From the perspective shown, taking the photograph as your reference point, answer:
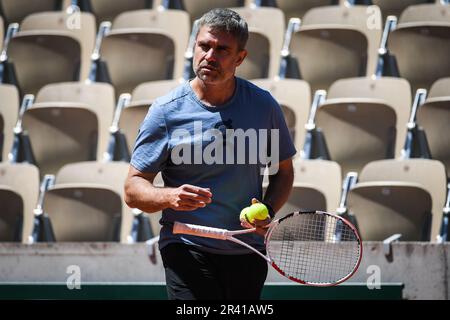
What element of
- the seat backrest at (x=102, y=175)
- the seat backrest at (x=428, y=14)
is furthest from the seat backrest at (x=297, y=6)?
the seat backrest at (x=102, y=175)

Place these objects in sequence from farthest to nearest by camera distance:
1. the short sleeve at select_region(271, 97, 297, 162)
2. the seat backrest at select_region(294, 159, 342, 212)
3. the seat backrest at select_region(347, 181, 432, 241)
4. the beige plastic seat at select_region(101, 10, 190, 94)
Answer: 1. the beige plastic seat at select_region(101, 10, 190, 94)
2. the seat backrest at select_region(294, 159, 342, 212)
3. the seat backrest at select_region(347, 181, 432, 241)
4. the short sleeve at select_region(271, 97, 297, 162)

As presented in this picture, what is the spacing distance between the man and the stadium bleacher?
2.17 meters

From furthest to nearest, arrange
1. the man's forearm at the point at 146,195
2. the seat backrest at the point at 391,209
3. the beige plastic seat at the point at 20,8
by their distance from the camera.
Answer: the beige plastic seat at the point at 20,8, the seat backrest at the point at 391,209, the man's forearm at the point at 146,195

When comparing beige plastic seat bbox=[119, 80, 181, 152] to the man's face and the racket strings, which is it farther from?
the man's face

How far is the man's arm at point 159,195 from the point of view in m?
2.89

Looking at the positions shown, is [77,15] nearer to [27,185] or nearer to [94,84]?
[94,84]

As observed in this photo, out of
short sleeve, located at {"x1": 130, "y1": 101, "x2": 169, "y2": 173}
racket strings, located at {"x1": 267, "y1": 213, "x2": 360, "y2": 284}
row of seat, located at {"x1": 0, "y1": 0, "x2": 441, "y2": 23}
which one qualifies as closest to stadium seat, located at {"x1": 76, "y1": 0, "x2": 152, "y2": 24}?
row of seat, located at {"x1": 0, "y1": 0, "x2": 441, "y2": 23}

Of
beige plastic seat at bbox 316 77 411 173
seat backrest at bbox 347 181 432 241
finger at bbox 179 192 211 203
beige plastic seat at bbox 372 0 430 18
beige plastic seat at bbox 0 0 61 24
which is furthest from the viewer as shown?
beige plastic seat at bbox 0 0 61 24

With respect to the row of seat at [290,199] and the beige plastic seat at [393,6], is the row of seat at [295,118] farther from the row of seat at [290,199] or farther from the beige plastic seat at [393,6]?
the beige plastic seat at [393,6]

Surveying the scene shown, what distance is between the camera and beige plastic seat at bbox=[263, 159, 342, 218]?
210 inches

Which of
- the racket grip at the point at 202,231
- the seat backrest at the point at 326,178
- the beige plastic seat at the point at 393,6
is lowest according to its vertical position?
the seat backrest at the point at 326,178
